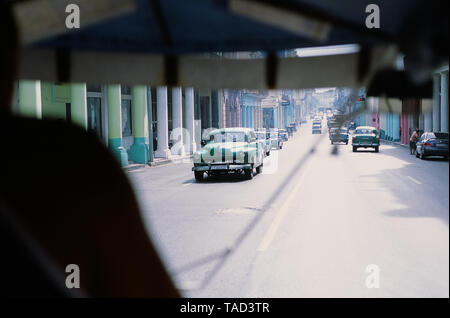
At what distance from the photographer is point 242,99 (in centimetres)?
319

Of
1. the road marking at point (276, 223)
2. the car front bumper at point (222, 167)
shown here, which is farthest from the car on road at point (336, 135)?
the car front bumper at point (222, 167)

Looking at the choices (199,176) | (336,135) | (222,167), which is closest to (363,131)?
(336,135)

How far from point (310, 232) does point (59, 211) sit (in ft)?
23.0

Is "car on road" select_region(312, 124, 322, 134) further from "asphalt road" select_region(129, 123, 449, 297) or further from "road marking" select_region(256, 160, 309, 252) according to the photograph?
"road marking" select_region(256, 160, 309, 252)

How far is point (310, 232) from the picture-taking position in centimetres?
854

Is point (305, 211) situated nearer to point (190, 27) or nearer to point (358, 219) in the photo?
point (358, 219)

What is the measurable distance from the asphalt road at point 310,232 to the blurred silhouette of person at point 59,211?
0.45m

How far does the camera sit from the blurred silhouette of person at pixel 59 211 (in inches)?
61.9

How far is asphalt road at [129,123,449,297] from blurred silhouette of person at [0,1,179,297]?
1.49 feet

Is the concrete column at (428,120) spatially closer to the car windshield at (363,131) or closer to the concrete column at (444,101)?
the concrete column at (444,101)

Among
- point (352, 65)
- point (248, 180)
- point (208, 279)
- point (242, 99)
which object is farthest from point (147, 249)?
point (248, 180)
